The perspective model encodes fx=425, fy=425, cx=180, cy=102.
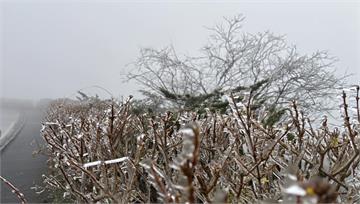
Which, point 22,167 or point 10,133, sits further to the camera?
point 10,133

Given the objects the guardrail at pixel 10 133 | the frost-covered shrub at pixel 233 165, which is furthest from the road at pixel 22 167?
the frost-covered shrub at pixel 233 165

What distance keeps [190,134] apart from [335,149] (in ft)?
6.24

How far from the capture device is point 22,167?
33.4 ft

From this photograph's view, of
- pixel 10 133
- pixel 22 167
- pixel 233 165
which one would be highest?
pixel 233 165

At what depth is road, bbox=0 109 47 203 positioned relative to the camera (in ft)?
24.4

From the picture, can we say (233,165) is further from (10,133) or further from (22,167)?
(10,133)

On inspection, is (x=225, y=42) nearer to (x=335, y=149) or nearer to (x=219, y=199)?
(x=335, y=149)

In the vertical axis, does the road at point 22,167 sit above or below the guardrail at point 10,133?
below

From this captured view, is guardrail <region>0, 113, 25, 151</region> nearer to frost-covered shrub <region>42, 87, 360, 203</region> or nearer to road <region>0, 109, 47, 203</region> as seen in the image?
road <region>0, 109, 47, 203</region>

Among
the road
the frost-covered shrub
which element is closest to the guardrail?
the road

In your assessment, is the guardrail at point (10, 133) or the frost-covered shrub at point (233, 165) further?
the guardrail at point (10, 133)

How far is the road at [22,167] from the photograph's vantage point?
7445 millimetres

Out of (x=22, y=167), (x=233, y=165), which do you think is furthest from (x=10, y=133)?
(x=233, y=165)

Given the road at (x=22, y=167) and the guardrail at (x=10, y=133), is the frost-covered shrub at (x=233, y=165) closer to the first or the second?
the road at (x=22, y=167)
